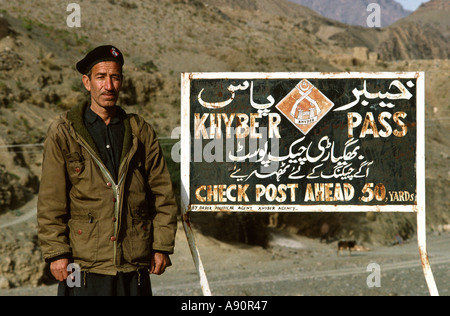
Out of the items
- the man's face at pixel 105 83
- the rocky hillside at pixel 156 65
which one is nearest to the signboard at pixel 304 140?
the man's face at pixel 105 83

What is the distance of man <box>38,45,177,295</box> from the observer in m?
4.11

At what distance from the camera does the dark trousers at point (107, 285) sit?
4.18m

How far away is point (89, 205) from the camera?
13.6 ft

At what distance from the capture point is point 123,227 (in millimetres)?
4203

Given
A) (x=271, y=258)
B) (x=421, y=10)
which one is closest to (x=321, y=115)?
(x=271, y=258)

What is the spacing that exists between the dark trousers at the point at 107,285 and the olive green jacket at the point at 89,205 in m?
0.05

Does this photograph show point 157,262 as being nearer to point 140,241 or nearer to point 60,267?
point 140,241

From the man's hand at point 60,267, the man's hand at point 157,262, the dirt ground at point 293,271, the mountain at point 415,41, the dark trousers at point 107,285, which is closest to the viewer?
the man's hand at point 60,267

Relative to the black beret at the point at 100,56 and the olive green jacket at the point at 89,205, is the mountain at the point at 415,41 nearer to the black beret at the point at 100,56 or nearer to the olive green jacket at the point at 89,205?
the black beret at the point at 100,56

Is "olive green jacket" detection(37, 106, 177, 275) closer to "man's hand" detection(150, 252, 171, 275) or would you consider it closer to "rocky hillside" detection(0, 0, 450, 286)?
"man's hand" detection(150, 252, 171, 275)

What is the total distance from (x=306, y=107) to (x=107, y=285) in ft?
8.50
